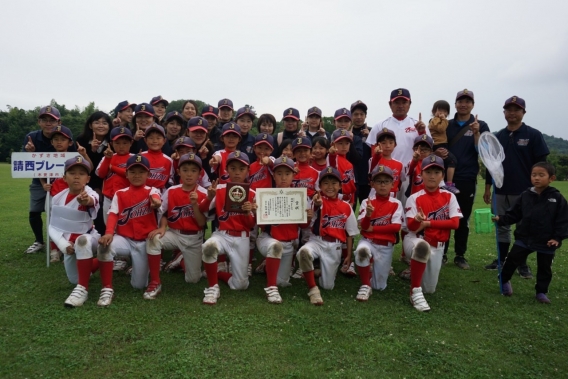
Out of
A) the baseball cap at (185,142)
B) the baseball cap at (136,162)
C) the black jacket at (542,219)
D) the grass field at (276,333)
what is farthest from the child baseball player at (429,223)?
the baseball cap at (136,162)

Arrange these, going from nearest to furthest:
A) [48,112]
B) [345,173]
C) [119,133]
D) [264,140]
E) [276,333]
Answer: [276,333], [119,133], [264,140], [345,173], [48,112]

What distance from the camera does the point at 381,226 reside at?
6062mm

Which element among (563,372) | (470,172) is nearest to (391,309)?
(563,372)

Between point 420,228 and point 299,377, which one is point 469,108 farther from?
point 299,377

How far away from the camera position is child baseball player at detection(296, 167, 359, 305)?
605 centimetres

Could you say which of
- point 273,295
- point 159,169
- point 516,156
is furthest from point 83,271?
point 516,156

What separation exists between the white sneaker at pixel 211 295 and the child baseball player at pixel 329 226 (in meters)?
1.43

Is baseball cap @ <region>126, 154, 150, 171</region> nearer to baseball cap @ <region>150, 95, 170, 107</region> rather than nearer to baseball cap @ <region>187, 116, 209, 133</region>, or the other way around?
baseball cap @ <region>187, 116, 209, 133</region>

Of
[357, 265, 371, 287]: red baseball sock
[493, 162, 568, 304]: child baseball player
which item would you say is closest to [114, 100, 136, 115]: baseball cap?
[357, 265, 371, 287]: red baseball sock

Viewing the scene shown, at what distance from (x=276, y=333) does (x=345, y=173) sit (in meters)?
3.20

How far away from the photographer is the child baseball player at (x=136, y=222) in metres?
5.66

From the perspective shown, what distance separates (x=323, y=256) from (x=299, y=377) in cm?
253

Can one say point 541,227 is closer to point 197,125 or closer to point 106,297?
point 197,125

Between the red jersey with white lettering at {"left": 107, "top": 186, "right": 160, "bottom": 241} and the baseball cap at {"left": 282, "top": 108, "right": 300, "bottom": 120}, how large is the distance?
9.95ft
